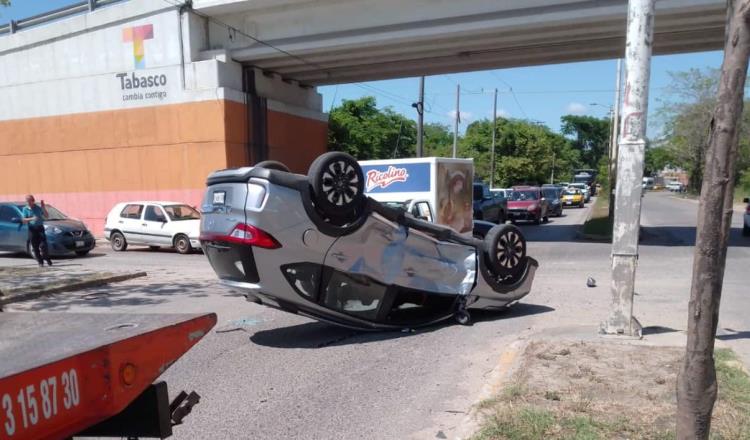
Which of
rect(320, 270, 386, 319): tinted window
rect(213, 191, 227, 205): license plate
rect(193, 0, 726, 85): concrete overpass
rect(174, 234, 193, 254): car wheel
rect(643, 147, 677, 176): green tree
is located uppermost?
rect(193, 0, 726, 85): concrete overpass

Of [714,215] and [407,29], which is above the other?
[407,29]

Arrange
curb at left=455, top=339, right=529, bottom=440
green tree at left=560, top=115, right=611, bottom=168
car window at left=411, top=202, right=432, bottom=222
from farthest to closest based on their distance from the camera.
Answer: green tree at left=560, top=115, right=611, bottom=168
car window at left=411, top=202, right=432, bottom=222
curb at left=455, top=339, right=529, bottom=440

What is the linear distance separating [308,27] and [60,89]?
10.5 m

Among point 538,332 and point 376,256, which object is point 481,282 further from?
point 376,256

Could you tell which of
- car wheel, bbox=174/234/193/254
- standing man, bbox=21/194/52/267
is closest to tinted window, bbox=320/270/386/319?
standing man, bbox=21/194/52/267

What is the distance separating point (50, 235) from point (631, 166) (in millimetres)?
15454

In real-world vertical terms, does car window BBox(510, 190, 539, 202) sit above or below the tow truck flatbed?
below

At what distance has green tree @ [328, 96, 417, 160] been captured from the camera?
3566 cm

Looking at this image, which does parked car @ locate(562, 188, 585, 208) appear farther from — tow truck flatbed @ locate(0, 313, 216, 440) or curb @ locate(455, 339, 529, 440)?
tow truck flatbed @ locate(0, 313, 216, 440)

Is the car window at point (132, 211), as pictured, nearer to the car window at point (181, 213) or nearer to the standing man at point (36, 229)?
the car window at point (181, 213)

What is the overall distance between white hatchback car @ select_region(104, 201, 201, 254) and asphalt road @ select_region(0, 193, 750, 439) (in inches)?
212

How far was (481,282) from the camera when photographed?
766 centimetres

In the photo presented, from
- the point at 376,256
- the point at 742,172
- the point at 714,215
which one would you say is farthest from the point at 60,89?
the point at 742,172

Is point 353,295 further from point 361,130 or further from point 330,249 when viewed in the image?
point 361,130
